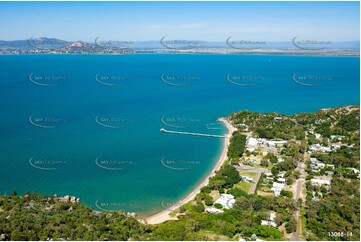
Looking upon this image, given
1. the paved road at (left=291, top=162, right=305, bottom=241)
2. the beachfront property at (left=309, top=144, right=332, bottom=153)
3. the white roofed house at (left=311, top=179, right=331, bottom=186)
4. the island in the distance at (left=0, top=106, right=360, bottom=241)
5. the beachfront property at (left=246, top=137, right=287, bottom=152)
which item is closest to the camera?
the island in the distance at (left=0, top=106, right=360, bottom=241)

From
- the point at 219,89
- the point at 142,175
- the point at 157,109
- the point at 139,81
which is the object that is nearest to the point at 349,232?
the point at 142,175

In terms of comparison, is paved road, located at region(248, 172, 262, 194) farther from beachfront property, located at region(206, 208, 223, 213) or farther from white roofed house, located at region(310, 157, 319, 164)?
white roofed house, located at region(310, 157, 319, 164)

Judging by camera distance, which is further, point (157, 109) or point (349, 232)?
point (157, 109)

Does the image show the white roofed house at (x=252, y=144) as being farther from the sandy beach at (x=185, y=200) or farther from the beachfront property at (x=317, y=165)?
the beachfront property at (x=317, y=165)

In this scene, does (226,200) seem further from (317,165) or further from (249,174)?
(317,165)

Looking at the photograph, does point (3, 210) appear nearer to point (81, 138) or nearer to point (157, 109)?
point (81, 138)

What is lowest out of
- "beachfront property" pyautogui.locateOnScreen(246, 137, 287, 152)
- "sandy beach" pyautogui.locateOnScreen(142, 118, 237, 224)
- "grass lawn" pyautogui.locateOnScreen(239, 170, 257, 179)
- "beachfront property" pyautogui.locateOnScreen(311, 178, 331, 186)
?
"sandy beach" pyautogui.locateOnScreen(142, 118, 237, 224)

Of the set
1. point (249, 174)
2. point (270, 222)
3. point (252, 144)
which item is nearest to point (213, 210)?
point (270, 222)

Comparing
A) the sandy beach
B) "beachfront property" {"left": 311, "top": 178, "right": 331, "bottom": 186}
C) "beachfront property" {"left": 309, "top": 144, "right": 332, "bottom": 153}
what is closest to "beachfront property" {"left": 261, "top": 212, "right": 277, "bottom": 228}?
the sandy beach
